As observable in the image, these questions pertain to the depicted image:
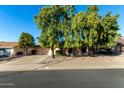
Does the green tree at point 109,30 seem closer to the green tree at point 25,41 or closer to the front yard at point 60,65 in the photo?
the front yard at point 60,65

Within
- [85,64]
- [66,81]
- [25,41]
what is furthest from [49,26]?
[66,81]

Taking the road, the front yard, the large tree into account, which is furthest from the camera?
the large tree

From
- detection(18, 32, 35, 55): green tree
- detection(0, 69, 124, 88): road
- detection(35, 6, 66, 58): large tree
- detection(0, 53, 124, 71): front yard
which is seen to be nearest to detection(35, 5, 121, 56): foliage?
detection(35, 6, 66, 58): large tree

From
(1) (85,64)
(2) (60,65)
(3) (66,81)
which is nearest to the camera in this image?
(3) (66,81)

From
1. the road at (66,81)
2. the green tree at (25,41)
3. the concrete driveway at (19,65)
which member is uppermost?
the green tree at (25,41)

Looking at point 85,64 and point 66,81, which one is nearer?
point 66,81

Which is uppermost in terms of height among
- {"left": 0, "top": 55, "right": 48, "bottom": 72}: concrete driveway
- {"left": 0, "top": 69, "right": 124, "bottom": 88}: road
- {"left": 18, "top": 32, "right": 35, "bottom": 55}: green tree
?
{"left": 18, "top": 32, "right": 35, "bottom": 55}: green tree

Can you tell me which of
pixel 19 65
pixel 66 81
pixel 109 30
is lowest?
pixel 66 81

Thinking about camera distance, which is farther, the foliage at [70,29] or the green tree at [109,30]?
the green tree at [109,30]

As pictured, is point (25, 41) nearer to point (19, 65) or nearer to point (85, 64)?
point (19, 65)

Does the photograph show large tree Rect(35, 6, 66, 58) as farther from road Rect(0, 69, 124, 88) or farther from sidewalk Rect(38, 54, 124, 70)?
road Rect(0, 69, 124, 88)

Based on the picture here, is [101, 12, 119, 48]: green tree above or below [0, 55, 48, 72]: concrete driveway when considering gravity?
above

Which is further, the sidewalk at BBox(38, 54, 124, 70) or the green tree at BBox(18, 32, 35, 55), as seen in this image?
the green tree at BBox(18, 32, 35, 55)

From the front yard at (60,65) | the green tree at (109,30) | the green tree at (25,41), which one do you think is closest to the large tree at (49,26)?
the front yard at (60,65)
